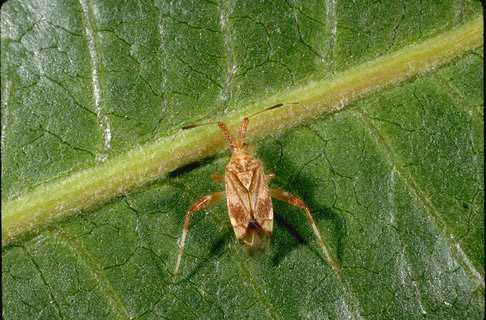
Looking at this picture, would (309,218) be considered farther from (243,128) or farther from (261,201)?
(243,128)

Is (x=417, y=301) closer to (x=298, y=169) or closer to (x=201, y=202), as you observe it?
(x=298, y=169)

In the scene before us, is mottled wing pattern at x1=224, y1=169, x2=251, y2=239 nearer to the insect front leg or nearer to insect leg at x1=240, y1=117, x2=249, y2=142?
the insect front leg

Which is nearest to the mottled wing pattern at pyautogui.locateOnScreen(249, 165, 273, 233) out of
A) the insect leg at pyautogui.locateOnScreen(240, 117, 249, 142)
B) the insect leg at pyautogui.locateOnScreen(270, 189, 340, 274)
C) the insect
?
the insect

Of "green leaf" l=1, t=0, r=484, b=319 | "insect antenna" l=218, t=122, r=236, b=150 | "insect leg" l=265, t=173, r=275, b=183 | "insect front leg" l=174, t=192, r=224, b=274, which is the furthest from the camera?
"insect leg" l=265, t=173, r=275, b=183

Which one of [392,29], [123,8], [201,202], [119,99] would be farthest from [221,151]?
[392,29]

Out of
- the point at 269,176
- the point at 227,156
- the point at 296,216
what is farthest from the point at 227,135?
the point at 296,216

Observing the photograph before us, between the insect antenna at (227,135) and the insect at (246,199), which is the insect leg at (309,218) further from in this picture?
the insect antenna at (227,135)

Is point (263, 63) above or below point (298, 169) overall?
above
